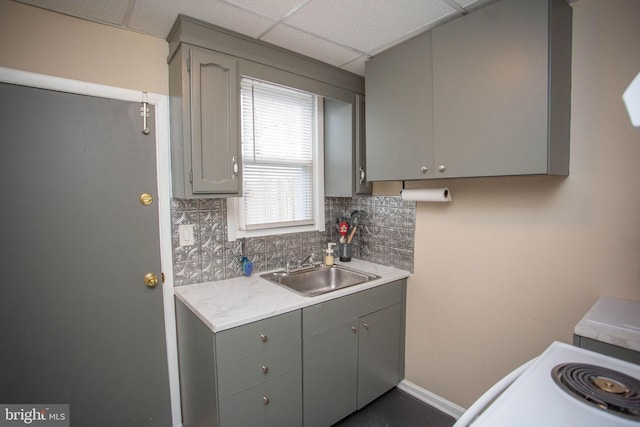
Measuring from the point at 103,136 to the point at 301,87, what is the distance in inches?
47.0

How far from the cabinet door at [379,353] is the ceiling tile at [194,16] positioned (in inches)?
72.6

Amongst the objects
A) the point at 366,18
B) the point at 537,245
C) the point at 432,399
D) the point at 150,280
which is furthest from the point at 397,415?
the point at 366,18

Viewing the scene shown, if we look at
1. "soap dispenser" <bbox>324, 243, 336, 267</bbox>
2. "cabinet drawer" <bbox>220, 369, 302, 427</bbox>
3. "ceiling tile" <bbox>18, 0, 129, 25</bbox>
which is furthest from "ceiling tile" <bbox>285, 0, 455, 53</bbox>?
"cabinet drawer" <bbox>220, 369, 302, 427</bbox>

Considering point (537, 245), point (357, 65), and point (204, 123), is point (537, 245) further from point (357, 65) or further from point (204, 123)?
point (204, 123)

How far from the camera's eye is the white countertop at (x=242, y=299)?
1.47 metres

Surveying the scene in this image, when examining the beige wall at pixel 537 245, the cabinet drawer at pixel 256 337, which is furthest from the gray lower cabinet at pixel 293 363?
the beige wall at pixel 537 245

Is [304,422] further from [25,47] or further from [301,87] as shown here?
[25,47]

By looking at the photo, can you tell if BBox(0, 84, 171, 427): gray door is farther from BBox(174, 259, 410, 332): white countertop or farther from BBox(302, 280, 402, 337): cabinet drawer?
BBox(302, 280, 402, 337): cabinet drawer

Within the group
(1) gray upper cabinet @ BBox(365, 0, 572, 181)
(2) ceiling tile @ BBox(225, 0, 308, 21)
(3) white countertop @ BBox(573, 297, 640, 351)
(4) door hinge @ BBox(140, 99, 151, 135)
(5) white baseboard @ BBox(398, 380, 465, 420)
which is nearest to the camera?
(3) white countertop @ BBox(573, 297, 640, 351)

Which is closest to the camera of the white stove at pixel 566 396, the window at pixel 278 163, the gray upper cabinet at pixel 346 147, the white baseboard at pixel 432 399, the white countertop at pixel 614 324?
the white stove at pixel 566 396

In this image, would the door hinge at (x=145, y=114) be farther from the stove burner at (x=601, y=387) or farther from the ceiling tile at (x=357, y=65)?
the stove burner at (x=601, y=387)

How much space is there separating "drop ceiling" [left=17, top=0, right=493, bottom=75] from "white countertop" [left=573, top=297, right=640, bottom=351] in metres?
1.50

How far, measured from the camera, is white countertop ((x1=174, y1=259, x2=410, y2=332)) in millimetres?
1474

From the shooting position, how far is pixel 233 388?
146 centimetres
